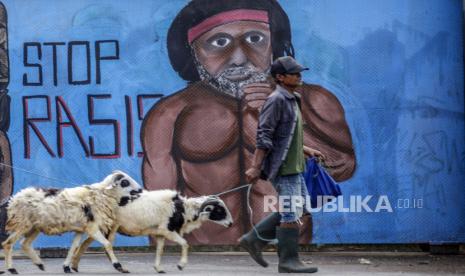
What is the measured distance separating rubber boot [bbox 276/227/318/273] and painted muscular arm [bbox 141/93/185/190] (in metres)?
2.98

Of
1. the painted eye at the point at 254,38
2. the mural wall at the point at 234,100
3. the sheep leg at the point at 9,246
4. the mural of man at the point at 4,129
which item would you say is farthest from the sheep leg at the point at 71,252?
the painted eye at the point at 254,38

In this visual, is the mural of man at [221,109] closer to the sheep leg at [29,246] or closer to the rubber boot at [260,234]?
the sheep leg at [29,246]

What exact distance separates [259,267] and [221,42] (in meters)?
2.74

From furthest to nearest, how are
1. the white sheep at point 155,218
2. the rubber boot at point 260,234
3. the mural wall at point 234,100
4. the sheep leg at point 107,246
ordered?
the mural wall at point 234,100 → the white sheep at point 155,218 → the sheep leg at point 107,246 → the rubber boot at point 260,234

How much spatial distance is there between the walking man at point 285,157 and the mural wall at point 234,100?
8.60 ft

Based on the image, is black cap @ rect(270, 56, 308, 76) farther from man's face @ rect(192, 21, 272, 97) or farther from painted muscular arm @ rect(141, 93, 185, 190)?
painted muscular arm @ rect(141, 93, 185, 190)

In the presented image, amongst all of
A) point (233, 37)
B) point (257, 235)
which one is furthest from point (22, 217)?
point (233, 37)

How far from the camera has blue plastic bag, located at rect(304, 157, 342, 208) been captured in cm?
941

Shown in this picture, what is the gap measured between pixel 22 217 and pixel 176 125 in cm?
277

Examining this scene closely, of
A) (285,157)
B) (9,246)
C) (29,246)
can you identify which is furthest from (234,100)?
(9,246)

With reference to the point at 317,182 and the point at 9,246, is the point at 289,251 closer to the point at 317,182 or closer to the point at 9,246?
the point at 317,182

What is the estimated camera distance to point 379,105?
460 inches

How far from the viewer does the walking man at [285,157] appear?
29.2ft

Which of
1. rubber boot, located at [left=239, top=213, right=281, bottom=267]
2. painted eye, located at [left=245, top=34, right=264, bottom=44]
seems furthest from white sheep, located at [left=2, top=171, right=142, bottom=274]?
painted eye, located at [left=245, top=34, right=264, bottom=44]
